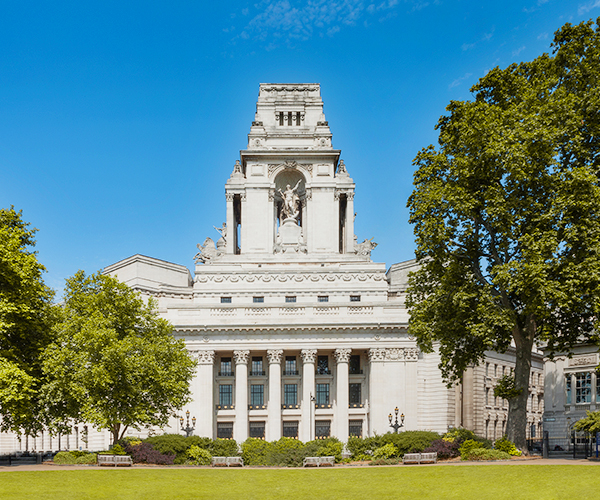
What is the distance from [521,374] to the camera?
137 feet

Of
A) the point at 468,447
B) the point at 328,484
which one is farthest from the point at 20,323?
the point at 468,447

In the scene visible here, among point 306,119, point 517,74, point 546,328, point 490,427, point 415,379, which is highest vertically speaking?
point 306,119

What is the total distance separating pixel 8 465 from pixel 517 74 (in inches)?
1560

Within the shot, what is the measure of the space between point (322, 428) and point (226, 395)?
10372 mm

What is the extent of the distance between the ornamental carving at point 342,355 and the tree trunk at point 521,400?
33.1 meters

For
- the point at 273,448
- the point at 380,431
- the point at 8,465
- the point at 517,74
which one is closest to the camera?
the point at 517,74

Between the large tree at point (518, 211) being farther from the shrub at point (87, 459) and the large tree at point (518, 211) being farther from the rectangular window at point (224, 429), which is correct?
the rectangular window at point (224, 429)

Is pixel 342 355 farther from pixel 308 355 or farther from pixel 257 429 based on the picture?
pixel 257 429

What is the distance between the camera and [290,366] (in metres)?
77.6

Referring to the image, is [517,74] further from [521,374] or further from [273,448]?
[273,448]

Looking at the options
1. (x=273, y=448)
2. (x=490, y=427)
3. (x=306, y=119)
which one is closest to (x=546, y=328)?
(x=273, y=448)

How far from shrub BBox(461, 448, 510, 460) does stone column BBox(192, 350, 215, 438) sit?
3648cm

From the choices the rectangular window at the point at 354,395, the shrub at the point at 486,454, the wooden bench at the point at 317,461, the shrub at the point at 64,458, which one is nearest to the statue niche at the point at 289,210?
the rectangular window at the point at 354,395

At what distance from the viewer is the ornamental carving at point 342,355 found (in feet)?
245
